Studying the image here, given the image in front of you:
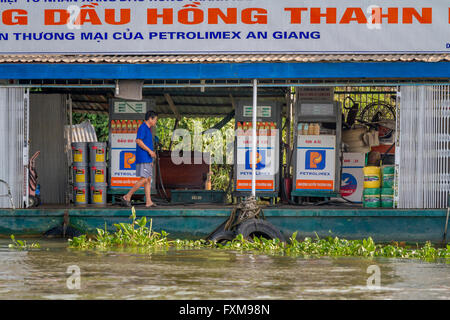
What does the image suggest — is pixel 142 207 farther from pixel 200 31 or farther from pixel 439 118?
pixel 439 118

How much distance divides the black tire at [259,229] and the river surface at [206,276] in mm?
996

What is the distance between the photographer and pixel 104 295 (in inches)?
253

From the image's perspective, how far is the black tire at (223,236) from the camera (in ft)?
37.1

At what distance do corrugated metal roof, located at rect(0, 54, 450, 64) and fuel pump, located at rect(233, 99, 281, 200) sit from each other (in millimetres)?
1493

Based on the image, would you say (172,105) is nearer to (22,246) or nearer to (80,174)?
(80,174)

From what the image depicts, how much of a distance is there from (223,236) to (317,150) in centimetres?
297

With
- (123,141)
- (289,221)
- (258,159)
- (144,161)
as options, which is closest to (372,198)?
(289,221)

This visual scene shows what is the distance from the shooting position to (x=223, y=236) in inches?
446

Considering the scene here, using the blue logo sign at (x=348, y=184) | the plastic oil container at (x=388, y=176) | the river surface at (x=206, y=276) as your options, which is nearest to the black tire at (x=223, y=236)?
the river surface at (x=206, y=276)

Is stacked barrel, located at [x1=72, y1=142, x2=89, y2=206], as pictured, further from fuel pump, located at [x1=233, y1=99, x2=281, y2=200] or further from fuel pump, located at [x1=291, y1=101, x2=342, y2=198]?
fuel pump, located at [x1=291, y1=101, x2=342, y2=198]

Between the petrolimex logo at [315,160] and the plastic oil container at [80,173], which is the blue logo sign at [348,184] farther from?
the plastic oil container at [80,173]

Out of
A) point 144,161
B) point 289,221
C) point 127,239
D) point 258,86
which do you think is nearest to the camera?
point 127,239
